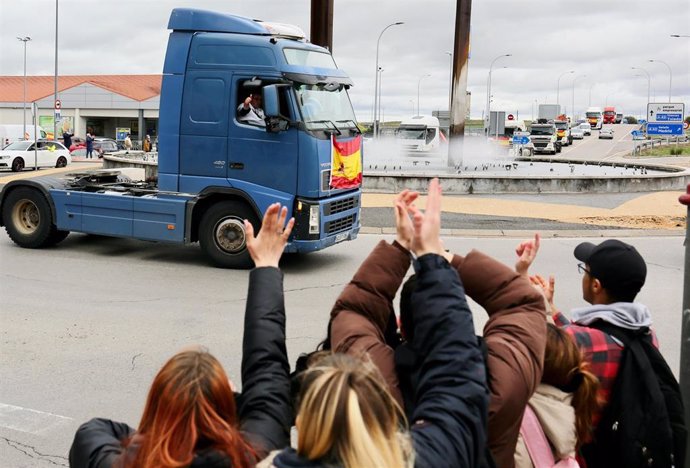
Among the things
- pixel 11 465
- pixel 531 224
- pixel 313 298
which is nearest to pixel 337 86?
pixel 313 298

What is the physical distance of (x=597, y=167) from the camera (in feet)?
109

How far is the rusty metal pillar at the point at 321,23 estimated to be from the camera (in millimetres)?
21203

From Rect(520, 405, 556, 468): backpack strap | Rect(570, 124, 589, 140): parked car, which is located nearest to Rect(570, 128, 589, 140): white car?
Rect(570, 124, 589, 140): parked car

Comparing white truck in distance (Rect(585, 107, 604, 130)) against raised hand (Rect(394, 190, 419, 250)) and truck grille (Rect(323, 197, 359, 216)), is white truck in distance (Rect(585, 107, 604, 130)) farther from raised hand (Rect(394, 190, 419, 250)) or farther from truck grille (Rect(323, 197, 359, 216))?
raised hand (Rect(394, 190, 419, 250))

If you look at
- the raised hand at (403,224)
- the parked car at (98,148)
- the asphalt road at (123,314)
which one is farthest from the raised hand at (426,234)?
the parked car at (98,148)

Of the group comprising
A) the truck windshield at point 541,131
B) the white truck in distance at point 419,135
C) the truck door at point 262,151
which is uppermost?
the truck windshield at point 541,131

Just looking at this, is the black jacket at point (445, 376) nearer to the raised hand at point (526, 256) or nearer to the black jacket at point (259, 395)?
the black jacket at point (259, 395)

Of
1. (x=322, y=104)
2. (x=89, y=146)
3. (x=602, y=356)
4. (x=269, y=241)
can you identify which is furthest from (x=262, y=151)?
(x=89, y=146)

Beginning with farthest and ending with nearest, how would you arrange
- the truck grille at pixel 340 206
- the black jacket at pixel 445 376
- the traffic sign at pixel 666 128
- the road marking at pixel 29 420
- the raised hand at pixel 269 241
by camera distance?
the traffic sign at pixel 666 128 → the truck grille at pixel 340 206 → the road marking at pixel 29 420 → the raised hand at pixel 269 241 → the black jacket at pixel 445 376

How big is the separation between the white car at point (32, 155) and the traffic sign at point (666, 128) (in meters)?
37.3

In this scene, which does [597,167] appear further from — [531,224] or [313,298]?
[313,298]

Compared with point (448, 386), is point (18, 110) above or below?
above

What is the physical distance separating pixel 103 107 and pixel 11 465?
7126 cm

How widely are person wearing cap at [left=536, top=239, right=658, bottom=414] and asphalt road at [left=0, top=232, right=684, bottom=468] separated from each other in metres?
3.36
